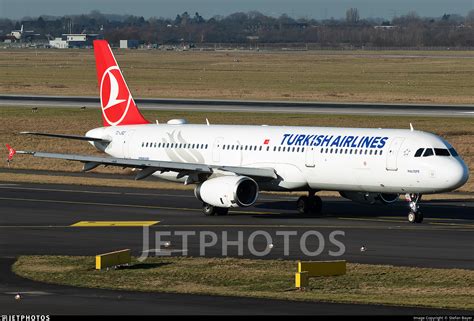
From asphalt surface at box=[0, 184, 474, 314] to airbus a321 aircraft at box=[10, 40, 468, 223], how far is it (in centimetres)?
150

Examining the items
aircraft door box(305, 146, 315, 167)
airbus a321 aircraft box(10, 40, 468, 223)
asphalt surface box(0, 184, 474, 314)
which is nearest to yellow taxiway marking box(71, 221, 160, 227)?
asphalt surface box(0, 184, 474, 314)

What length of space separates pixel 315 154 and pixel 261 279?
1746 cm

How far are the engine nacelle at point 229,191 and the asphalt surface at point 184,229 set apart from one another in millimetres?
973

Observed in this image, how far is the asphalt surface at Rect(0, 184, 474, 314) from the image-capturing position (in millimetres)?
32000

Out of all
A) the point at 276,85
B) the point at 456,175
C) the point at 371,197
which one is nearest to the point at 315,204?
the point at 371,197

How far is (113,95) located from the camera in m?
64.0

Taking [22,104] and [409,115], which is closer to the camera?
[409,115]

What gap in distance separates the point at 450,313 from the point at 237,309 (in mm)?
6005

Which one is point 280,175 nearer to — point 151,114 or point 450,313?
point 450,313

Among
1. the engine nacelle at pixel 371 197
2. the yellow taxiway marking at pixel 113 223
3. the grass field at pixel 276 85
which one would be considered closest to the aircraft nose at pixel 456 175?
the engine nacelle at pixel 371 197

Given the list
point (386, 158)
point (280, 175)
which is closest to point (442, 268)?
point (386, 158)

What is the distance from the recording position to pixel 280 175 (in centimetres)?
5538

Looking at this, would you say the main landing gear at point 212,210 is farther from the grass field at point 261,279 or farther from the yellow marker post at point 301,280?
the yellow marker post at point 301,280

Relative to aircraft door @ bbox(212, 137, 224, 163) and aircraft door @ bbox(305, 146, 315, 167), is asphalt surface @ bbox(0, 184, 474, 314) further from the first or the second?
aircraft door @ bbox(212, 137, 224, 163)
